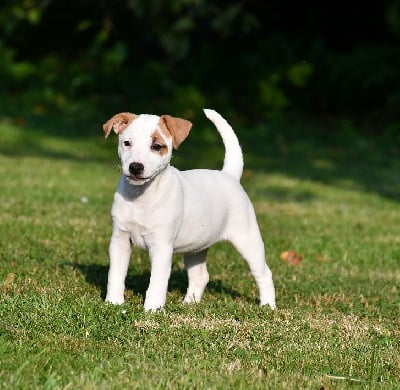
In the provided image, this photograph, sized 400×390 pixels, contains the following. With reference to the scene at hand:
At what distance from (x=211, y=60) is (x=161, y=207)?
17896 millimetres

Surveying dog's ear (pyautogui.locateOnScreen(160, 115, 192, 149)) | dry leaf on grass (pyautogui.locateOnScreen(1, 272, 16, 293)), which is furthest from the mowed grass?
dog's ear (pyautogui.locateOnScreen(160, 115, 192, 149))

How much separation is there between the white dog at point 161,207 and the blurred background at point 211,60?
13.7 m

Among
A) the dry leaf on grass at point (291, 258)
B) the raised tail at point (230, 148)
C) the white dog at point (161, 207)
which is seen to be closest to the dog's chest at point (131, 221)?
the white dog at point (161, 207)

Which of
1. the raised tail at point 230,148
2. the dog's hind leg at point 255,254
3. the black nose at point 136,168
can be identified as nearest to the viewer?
the black nose at point 136,168

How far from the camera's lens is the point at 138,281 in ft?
23.4

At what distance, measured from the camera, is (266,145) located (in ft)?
60.1

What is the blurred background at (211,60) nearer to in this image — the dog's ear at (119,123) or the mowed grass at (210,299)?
the mowed grass at (210,299)

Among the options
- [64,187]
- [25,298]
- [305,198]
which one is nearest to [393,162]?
[305,198]

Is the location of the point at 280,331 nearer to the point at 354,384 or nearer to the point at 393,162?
the point at 354,384

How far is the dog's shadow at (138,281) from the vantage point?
6.87m

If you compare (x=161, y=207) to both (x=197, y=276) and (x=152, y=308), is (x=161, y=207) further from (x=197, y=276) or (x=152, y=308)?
(x=197, y=276)

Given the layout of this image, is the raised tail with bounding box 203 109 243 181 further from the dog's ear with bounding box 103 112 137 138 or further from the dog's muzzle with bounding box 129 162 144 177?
the dog's muzzle with bounding box 129 162 144 177

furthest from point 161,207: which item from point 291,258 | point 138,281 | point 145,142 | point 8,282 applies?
point 291,258

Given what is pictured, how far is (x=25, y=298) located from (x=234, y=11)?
16.1 meters
